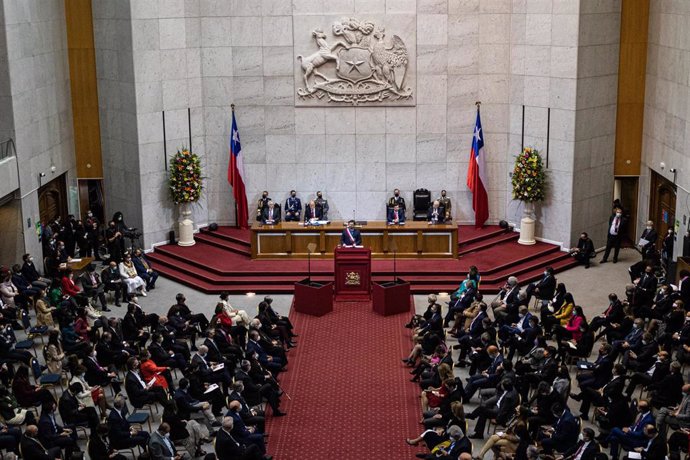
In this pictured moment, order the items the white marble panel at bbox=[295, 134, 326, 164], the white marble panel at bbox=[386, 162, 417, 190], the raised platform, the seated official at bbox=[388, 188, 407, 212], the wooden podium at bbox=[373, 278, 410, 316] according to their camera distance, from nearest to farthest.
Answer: the wooden podium at bbox=[373, 278, 410, 316], the raised platform, the seated official at bbox=[388, 188, 407, 212], the white marble panel at bbox=[295, 134, 326, 164], the white marble panel at bbox=[386, 162, 417, 190]

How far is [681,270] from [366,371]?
798 cm

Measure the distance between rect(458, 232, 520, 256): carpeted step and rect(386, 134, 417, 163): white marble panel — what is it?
317 centimetres

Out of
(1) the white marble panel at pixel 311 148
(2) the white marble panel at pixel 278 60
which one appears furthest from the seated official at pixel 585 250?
(2) the white marble panel at pixel 278 60

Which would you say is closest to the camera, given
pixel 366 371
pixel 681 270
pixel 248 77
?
pixel 366 371

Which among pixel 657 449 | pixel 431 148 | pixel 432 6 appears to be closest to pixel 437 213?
pixel 431 148

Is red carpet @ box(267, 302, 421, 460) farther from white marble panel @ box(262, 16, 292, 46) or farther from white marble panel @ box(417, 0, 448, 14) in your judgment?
white marble panel @ box(417, 0, 448, 14)

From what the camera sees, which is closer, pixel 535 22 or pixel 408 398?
pixel 408 398

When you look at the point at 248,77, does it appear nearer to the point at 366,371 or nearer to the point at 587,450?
the point at 366,371

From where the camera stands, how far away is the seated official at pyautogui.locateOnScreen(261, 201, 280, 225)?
99.9 feet

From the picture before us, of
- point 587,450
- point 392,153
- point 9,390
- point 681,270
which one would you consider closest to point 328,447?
point 587,450

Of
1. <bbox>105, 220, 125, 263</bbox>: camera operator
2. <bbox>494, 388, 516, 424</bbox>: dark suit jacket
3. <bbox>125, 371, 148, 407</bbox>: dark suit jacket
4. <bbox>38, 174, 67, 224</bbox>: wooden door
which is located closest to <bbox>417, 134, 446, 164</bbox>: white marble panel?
<bbox>105, 220, 125, 263</bbox>: camera operator

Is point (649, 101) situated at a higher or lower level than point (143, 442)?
higher

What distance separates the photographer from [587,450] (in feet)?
55.2

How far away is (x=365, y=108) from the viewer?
1233 inches
